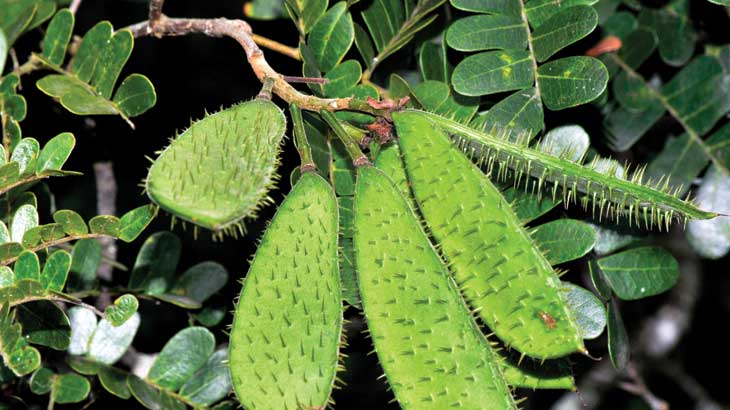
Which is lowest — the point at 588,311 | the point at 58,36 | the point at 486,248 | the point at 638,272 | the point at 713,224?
the point at 713,224

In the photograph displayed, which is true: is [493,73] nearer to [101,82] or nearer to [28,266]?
[101,82]

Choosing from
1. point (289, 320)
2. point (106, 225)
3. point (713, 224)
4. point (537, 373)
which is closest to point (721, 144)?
point (713, 224)

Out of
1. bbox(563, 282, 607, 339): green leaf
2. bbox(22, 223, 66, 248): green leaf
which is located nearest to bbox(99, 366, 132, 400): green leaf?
bbox(22, 223, 66, 248): green leaf

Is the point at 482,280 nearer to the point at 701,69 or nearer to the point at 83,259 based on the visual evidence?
the point at 83,259

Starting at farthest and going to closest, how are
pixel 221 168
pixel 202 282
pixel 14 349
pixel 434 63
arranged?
pixel 202 282
pixel 434 63
pixel 14 349
pixel 221 168

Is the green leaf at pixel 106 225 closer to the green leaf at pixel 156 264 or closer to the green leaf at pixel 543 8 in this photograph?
the green leaf at pixel 156 264

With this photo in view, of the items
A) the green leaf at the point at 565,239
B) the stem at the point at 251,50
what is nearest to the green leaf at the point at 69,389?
the stem at the point at 251,50
